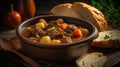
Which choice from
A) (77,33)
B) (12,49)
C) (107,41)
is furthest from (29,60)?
(107,41)

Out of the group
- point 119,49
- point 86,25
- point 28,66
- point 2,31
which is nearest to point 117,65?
point 119,49

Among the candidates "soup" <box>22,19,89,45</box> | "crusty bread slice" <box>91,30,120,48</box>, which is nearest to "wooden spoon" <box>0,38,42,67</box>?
"soup" <box>22,19,89,45</box>

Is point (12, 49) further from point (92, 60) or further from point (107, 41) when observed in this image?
point (107, 41)

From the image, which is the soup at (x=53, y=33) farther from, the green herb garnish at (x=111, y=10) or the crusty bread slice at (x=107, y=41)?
the green herb garnish at (x=111, y=10)

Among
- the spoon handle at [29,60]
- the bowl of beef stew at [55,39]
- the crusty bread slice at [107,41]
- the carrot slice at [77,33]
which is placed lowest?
the spoon handle at [29,60]


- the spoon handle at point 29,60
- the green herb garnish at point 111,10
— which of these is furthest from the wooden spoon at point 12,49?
the green herb garnish at point 111,10

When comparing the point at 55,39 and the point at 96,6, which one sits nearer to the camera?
the point at 55,39
